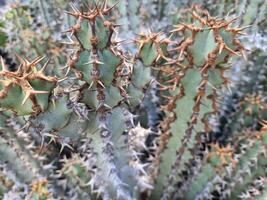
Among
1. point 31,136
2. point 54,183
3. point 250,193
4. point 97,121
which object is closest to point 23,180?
point 54,183

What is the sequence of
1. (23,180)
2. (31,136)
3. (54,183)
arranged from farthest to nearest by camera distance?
(31,136), (54,183), (23,180)

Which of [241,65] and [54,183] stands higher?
[241,65]

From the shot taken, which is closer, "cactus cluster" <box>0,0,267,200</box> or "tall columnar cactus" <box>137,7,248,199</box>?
"cactus cluster" <box>0,0,267,200</box>

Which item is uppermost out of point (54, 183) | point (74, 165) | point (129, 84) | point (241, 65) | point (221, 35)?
point (221, 35)

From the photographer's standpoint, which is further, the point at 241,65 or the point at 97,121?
the point at 241,65

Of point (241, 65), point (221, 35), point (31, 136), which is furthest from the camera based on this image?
Result: point (241, 65)

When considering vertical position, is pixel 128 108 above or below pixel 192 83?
below

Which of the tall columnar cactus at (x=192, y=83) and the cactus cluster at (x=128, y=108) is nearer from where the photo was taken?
the cactus cluster at (x=128, y=108)

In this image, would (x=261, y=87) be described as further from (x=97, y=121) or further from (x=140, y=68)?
(x=97, y=121)
